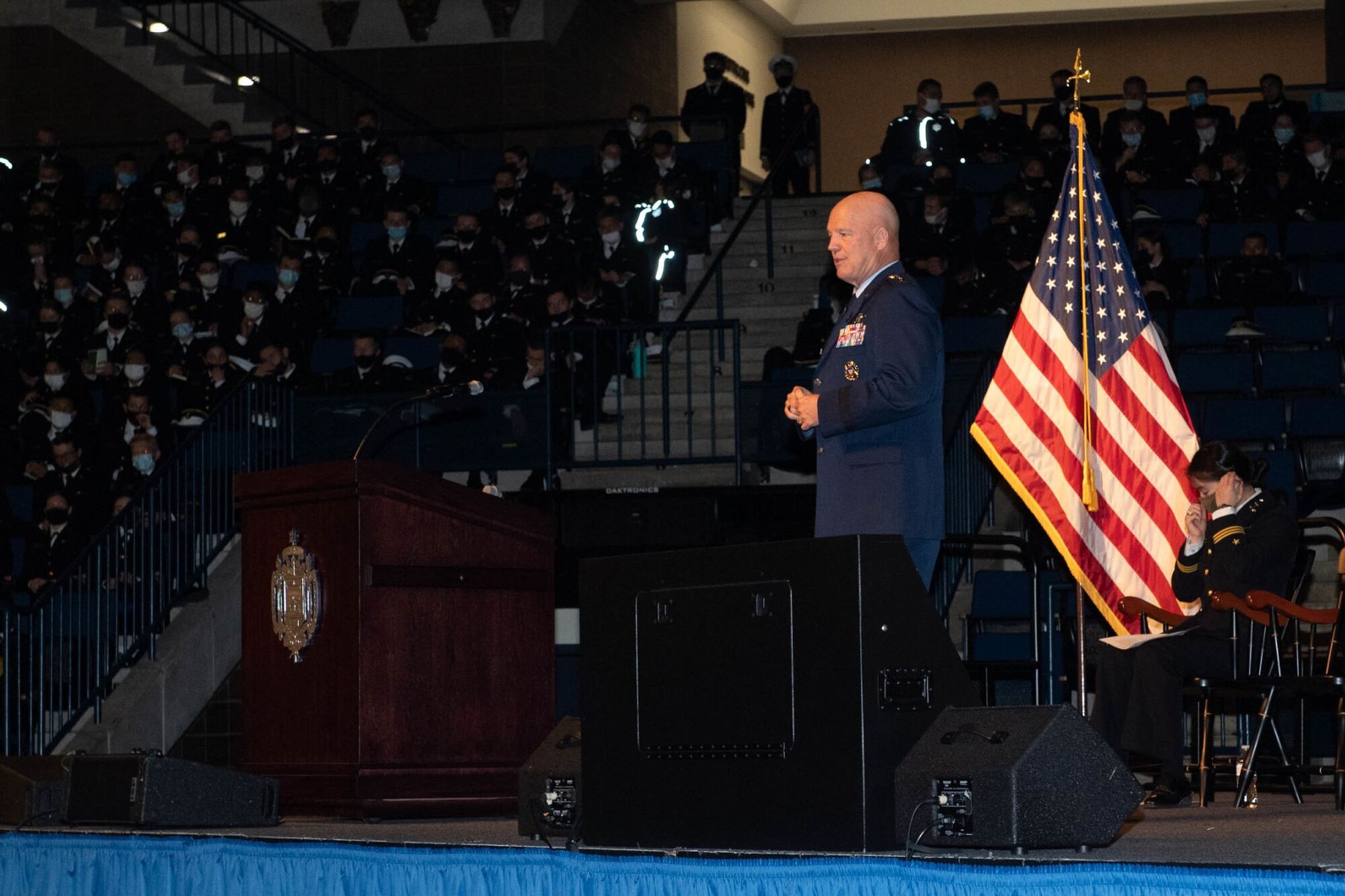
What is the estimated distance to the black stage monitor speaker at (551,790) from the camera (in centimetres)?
397

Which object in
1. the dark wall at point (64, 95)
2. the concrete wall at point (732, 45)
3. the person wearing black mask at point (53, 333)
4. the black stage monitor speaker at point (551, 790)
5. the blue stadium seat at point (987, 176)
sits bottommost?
the black stage monitor speaker at point (551, 790)

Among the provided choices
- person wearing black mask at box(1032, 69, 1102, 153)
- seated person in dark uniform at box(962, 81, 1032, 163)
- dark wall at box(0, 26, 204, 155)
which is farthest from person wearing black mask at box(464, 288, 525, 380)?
dark wall at box(0, 26, 204, 155)

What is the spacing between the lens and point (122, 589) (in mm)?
9719

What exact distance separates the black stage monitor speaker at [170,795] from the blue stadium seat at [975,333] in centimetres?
725

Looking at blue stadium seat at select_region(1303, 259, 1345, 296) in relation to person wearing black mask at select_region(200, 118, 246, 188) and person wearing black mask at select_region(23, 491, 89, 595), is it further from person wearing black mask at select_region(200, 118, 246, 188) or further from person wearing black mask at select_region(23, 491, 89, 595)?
person wearing black mask at select_region(200, 118, 246, 188)

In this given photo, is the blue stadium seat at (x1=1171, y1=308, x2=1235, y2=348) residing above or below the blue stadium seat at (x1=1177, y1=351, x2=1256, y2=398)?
above

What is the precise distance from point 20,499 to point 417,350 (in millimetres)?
2718

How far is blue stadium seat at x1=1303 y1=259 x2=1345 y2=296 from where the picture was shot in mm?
11898

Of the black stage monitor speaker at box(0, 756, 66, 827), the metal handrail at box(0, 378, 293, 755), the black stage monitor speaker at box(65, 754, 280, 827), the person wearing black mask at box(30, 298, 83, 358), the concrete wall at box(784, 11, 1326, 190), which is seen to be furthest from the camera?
the concrete wall at box(784, 11, 1326, 190)

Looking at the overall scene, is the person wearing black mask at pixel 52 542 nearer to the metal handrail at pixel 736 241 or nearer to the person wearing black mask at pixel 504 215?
the metal handrail at pixel 736 241

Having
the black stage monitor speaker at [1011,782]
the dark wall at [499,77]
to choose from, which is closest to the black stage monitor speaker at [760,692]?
the black stage monitor speaker at [1011,782]

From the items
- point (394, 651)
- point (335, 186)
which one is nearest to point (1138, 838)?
point (394, 651)

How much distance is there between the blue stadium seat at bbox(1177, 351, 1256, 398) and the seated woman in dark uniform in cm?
393

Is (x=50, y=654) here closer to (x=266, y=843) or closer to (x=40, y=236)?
(x=266, y=843)
